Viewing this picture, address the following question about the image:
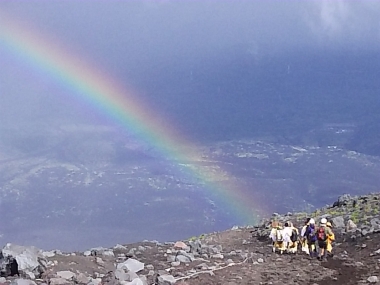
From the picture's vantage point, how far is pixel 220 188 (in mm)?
158625

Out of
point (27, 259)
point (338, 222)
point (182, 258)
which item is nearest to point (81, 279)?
point (27, 259)

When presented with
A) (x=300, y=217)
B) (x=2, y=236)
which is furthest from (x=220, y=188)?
(x=300, y=217)

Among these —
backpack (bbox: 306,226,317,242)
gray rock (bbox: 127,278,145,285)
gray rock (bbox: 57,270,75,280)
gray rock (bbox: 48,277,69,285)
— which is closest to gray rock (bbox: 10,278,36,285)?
gray rock (bbox: 48,277,69,285)

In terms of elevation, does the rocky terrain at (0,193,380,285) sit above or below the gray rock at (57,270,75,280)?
above

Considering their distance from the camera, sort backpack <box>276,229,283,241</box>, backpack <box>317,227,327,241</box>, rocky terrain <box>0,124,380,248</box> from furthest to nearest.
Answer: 1. rocky terrain <box>0,124,380,248</box>
2. backpack <box>276,229,283,241</box>
3. backpack <box>317,227,327,241</box>

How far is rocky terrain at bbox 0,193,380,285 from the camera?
14719 mm

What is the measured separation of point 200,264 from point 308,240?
420 centimetres

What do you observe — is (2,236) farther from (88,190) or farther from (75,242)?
(88,190)

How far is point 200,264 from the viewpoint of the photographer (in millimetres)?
16797

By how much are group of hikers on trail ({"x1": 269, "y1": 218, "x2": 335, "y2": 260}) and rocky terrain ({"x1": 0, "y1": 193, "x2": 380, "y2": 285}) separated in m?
0.34

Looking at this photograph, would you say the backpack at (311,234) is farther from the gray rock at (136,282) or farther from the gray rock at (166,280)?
the gray rock at (136,282)

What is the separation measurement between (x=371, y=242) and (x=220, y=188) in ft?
458

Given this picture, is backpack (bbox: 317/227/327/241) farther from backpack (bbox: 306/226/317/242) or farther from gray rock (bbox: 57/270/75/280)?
gray rock (bbox: 57/270/75/280)

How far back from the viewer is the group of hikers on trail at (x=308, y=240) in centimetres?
1834
